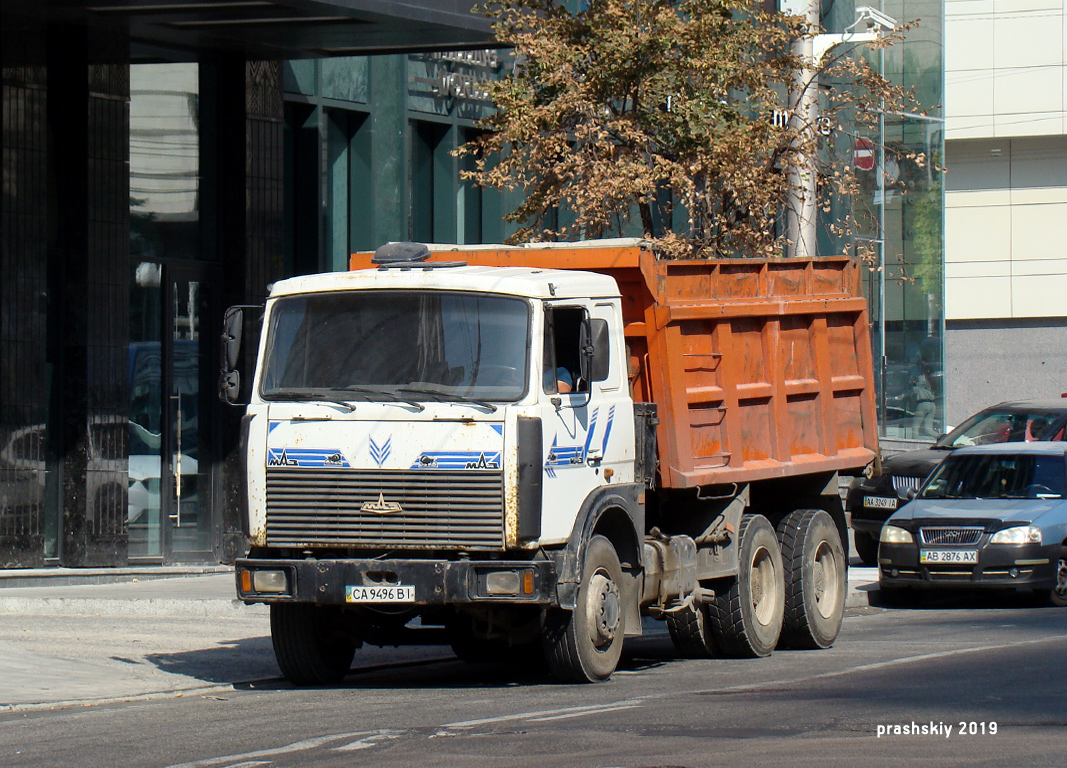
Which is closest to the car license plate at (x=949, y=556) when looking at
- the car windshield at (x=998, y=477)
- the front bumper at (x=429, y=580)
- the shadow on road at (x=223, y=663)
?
the car windshield at (x=998, y=477)

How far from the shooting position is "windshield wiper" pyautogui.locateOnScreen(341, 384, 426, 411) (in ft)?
33.6

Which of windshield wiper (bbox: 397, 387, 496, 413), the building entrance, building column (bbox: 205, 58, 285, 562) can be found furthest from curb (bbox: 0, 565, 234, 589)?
windshield wiper (bbox: 397, 387, 496, 413)

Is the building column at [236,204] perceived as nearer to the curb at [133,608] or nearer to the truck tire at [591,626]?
the curb at [133,608]

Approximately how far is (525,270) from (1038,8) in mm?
50747

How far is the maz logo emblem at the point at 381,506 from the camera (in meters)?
10.2

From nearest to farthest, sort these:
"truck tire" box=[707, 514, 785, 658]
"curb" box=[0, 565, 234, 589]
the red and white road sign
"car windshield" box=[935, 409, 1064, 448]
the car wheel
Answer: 1. "truck tire" box=[707, 514, 785, 658]
2. the car wheel
3. "curb" box=[0, 565, 234, 589]
4. "car windshield" box=[935, 409, 1064, 448]
5. the red and white road sign

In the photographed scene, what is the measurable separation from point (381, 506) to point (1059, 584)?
8.69 m

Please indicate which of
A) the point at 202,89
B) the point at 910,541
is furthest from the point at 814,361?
the point at 202,89

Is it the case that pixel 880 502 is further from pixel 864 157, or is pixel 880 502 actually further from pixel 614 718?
pixel 864 157

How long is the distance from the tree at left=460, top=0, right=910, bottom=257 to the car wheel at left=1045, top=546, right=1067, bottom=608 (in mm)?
4426

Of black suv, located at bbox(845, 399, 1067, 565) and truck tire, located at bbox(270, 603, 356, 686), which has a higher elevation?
black suv, located at bbox(845, 399, 1067, 565)

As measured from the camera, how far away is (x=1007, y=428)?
2045 centimetres

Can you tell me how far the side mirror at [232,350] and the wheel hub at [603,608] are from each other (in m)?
2.52

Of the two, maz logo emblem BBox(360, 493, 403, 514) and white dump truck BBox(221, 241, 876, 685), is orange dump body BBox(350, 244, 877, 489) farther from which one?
maz logo emblem BBox(360, 493, 403, 514)
